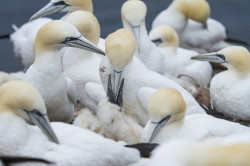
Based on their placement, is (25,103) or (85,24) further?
(85,24)

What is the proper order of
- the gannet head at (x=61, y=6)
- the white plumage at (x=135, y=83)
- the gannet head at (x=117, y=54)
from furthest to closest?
1. the gannet head at (x=61, y=6)
2. the white plumage at (x=135, y=83)
3. the gannet head at (x=117, y=54)

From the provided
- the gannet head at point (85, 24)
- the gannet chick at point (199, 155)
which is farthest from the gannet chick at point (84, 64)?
the gannet chick at point (199, 155)

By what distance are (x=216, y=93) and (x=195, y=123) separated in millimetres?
1368

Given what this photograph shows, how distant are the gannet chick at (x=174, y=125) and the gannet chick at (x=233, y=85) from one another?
1123mm

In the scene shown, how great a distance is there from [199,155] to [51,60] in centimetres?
271

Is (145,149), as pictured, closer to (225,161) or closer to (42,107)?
(42,107)

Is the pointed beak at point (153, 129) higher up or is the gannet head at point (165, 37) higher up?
the pointed beak at point (153, 129)

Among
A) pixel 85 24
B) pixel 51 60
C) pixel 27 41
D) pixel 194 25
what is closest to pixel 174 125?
pixel 51 60

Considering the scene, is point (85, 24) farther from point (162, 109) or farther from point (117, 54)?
point (162, 109)

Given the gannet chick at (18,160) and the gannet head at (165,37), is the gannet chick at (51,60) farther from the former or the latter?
the gannet head at (165,37)

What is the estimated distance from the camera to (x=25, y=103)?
5961mm

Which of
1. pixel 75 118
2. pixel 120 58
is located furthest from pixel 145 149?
pixel 75 118

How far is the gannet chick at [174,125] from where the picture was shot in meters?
6.28

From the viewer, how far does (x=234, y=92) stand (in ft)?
25.1
